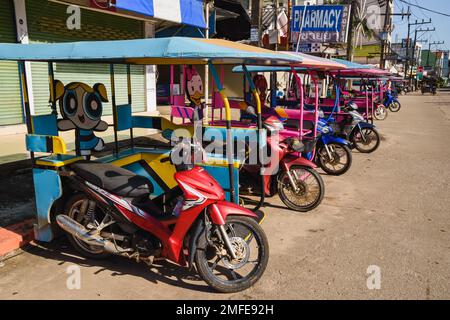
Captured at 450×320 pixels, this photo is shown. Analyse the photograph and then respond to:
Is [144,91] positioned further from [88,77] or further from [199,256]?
[199,256]

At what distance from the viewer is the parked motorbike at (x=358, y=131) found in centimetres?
938

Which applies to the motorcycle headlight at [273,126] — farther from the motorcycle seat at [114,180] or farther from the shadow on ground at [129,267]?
the shadow on ground at [129,267]

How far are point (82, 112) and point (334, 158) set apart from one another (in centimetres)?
480

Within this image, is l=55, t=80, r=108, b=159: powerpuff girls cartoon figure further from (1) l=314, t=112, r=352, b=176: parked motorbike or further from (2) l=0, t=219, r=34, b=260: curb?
(1) l=314, t=112, r=352, b=176: parked motorbike

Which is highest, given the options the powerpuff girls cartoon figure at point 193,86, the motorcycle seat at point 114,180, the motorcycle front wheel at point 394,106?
the powerpuff girls cartoon figure at point 193,86

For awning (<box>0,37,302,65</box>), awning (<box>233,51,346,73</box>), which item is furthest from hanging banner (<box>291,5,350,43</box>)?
awning (<box>0,37,302,65</box>)

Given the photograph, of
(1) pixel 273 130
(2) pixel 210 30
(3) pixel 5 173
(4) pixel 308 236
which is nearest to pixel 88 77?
(2) pixel 210 30

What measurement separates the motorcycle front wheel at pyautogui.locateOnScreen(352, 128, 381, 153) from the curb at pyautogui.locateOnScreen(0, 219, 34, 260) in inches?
318

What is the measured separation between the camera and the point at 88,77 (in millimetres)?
11391

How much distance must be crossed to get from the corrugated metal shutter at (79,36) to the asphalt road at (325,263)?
6.98 meters

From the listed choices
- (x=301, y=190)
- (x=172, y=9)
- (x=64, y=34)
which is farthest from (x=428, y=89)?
(x=301, y=190)

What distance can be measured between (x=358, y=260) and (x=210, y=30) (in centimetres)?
1110

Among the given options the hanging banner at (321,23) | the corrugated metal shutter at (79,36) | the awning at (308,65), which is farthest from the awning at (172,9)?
the hanging banner at (321,23)
